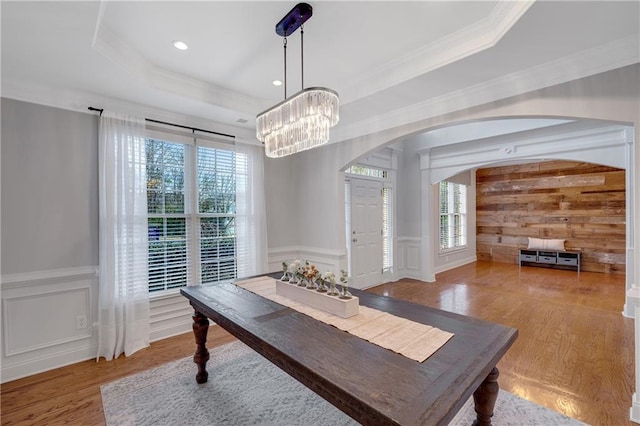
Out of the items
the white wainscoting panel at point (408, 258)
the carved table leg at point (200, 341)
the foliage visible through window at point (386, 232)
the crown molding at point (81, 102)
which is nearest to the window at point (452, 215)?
the white wainscoting panel at point (408, 258)

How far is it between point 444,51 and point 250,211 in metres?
2.77

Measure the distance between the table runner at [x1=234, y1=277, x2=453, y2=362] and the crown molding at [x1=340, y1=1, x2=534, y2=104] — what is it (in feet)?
6.30

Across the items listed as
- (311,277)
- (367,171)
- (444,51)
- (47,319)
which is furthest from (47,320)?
(367,171)

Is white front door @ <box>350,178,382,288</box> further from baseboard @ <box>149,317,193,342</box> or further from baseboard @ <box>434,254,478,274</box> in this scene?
baseboard @ <box>149,317,193,342</box>

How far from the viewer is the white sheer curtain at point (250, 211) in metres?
3.77

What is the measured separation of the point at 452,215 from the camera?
7246 millimetres

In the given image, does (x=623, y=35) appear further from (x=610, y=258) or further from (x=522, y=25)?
(x=610, y=258)

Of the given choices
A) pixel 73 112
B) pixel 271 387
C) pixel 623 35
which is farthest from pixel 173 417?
pixel 623 35

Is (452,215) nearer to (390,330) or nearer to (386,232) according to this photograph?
(386,232)

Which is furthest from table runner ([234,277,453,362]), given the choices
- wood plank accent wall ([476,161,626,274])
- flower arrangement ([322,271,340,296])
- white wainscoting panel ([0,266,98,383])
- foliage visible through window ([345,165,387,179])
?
wood plank accent wall ([476,161,626,274])

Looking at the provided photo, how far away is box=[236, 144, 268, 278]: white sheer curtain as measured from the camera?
3768 millimetres

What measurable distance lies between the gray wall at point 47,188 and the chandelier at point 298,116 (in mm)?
1978

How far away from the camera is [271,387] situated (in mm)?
2324

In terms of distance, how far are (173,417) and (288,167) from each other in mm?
3248
